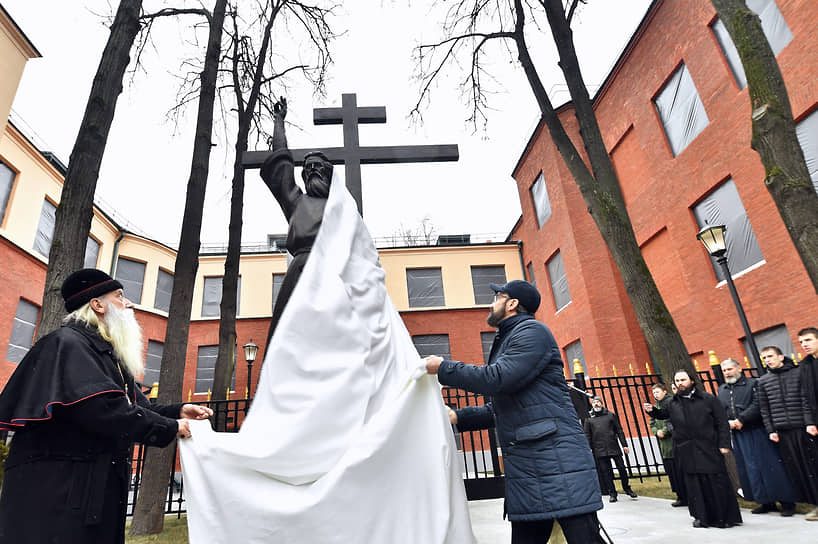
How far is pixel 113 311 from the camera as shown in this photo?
2.65 metres

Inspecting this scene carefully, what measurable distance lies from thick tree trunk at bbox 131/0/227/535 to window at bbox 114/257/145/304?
54.6ft

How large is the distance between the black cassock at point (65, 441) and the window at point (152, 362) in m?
21.6

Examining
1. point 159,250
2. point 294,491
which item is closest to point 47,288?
point 294,491

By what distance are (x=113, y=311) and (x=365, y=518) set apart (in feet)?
5.94

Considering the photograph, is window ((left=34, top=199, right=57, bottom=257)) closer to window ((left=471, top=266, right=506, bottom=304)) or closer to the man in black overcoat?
window ((left=471, top=266, right=506, bottom=304))

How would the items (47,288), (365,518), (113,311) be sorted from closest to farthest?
(365,518)
(113,311)
(47,288)

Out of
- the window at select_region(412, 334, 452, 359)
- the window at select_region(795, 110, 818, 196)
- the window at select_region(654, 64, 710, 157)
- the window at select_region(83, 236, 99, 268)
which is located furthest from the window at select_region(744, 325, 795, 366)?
the window at select_region(83, 236, 99, 268)

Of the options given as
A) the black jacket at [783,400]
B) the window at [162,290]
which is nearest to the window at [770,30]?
the black jacket at [783,400]

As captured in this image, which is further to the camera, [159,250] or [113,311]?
[159,250]

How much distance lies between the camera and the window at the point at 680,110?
1407cm

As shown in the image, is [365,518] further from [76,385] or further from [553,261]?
[553,261]

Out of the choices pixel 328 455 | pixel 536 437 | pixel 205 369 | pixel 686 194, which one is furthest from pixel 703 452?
pixel 205 369

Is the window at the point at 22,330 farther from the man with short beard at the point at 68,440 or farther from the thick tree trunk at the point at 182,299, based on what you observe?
the man with short beard at the point at 68,440

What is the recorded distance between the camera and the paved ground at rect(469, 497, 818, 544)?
4.45m
